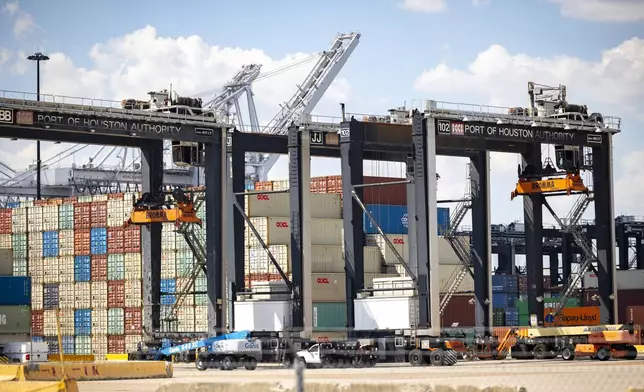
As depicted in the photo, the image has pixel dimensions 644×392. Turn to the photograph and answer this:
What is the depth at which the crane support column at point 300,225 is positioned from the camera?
63.4 meters

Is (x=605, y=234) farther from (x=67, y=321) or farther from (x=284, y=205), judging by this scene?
(x=67, y=321)

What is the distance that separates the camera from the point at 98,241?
8269 centimetres

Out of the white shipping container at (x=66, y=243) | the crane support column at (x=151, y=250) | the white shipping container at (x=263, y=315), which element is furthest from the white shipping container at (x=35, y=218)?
the white shipping container at (x=263, y=315)

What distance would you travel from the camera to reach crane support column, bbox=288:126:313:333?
63.4 meters

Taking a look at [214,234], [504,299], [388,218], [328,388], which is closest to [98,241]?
[388,218]

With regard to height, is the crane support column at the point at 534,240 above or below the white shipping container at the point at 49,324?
above

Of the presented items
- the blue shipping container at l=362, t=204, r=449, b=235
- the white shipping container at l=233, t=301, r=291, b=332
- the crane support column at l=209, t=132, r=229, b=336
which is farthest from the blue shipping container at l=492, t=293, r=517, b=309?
the crane support column at l=209, t=132, r=229, b=336

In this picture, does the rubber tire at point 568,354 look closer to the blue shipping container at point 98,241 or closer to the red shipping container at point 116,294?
the red shipping container at point 116,294

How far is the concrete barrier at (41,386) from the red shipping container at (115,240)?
49.1m

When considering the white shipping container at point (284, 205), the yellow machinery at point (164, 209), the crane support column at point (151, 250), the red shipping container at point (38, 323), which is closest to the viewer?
the yellow machinery at point (164, 209)

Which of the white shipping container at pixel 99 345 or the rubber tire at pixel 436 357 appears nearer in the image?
the rubber tire at pixel 436 357

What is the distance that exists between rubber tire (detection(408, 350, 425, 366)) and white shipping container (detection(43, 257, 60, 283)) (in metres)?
35.6

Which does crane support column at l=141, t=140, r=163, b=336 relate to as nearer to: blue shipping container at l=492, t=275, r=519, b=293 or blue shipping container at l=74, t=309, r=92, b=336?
blue shipping container at l=74, t=309, r=92, b=336

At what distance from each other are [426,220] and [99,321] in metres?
30.2
